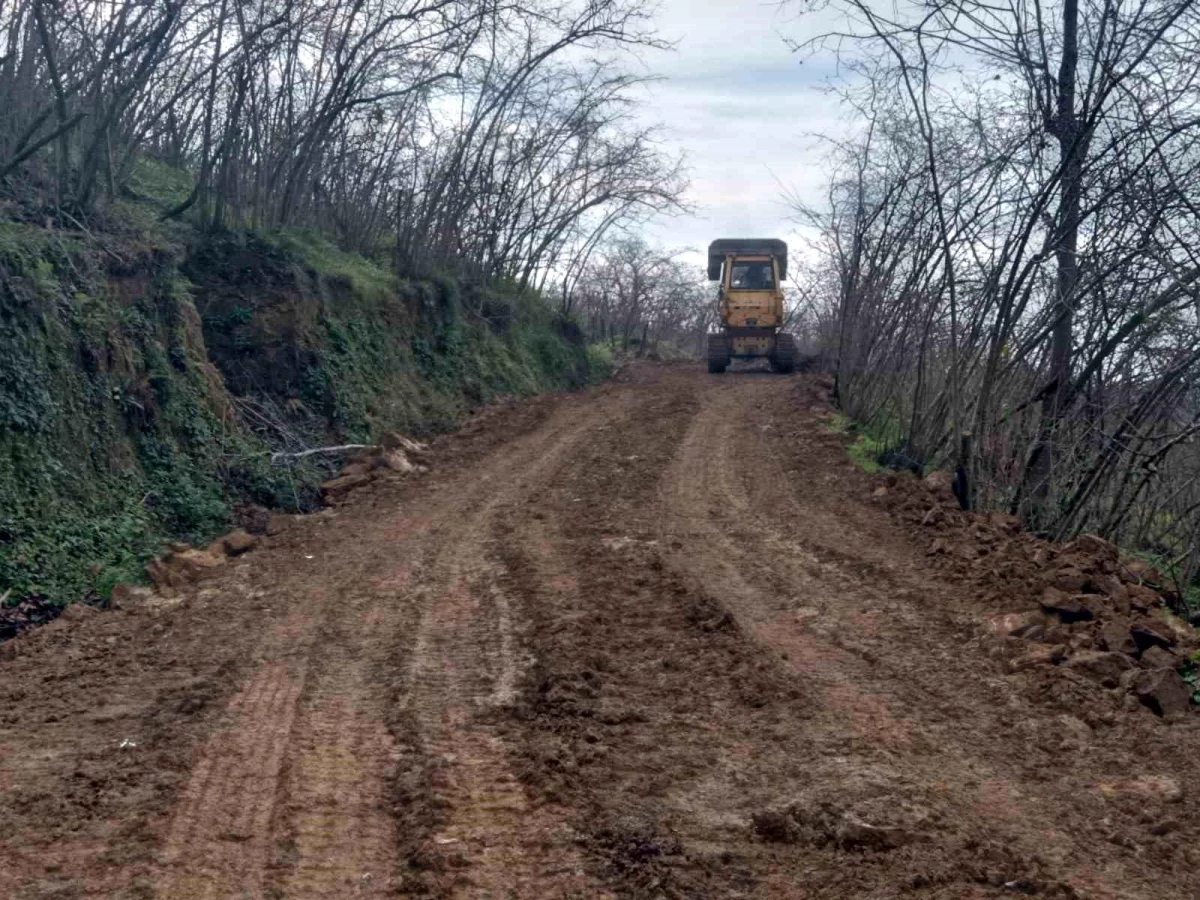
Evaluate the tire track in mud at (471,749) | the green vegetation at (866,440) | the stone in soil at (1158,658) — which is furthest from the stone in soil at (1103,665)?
the green vegetation at (866,440)

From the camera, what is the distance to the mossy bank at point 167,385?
10125 mm

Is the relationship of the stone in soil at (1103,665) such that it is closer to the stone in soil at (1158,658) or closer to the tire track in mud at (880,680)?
the stone in soil at (1158,658)

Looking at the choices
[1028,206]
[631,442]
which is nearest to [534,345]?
[631,442]

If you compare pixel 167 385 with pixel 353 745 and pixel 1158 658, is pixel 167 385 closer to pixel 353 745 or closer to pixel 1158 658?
pixel 353 745

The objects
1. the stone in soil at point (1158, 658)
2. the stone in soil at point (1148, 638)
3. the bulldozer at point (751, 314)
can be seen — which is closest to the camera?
the stone in soil at point (1158, 658)

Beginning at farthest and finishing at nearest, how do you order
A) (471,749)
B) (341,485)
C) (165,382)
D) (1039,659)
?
(341,485) → (165,382) → (1039,659) → (471,749)

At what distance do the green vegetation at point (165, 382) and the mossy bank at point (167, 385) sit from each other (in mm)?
20

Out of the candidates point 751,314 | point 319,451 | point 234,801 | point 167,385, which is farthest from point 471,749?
point 751,314

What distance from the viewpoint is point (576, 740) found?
571cm

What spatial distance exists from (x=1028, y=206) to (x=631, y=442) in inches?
318

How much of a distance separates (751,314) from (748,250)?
2.17 m

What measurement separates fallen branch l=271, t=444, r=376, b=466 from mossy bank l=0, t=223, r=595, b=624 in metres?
0.15

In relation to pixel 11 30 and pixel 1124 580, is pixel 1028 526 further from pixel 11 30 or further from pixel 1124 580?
pixel 11 30

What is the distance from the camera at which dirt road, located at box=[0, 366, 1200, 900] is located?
4410mm
